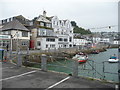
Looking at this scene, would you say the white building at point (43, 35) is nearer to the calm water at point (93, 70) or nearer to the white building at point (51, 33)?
the white building at point (51, 33)

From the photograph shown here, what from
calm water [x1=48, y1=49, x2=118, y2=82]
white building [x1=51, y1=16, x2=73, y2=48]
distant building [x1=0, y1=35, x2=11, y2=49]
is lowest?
calm water [x1=48, y1=49, x2=118, y2=82]

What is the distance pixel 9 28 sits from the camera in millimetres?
32500

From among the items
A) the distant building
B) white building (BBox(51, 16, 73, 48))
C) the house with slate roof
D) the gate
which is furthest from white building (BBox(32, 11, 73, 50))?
the gate

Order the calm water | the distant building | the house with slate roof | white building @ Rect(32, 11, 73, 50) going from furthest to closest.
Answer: white building @ Rect(32, 11, 73, 50), the house with slate roof, the distant building, the calm water

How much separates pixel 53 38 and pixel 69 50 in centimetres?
683

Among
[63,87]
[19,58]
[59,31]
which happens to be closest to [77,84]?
[63,87]

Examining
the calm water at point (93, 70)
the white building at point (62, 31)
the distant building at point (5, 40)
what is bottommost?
the calm water at point (93, 70)

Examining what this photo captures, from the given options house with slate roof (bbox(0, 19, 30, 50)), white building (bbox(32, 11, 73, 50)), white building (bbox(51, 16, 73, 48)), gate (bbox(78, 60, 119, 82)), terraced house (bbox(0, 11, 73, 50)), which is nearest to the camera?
gate (bbox(78, 60, 119, 82))

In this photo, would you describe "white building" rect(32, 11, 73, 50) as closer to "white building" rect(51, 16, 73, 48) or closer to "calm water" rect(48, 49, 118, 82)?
"white building" rect(51, 16, 73, 48)

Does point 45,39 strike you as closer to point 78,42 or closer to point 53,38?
point 53,38

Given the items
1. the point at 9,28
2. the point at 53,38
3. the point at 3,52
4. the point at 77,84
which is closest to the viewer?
the point at 77,84

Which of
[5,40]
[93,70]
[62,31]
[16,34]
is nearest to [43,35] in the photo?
[16,34]

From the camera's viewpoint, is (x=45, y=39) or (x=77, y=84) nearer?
(x=77, y=84)

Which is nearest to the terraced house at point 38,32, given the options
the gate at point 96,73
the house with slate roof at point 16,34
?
the house with slate roof at point 16,34
